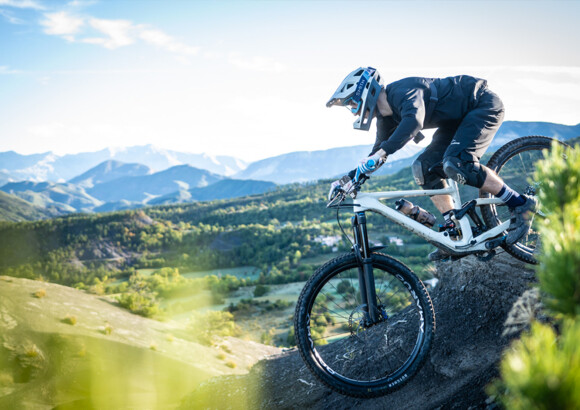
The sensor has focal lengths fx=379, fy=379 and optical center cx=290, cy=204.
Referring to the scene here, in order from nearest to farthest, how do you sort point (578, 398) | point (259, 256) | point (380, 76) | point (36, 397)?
point (578, 398)
point (380, 76)
point (36, 397)
point (259, 256)

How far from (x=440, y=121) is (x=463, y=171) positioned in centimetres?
101

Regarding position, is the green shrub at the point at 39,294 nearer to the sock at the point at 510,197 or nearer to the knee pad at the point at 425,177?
the knee pad at the point at 425,177

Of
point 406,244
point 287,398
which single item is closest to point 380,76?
point 287,398

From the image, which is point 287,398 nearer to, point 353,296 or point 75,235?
point 353,296

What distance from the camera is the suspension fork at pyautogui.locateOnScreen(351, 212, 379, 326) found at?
4957 mm

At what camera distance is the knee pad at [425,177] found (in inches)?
234

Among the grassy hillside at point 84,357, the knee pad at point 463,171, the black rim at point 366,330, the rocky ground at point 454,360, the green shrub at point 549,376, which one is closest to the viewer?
the green shrub at point 549,376

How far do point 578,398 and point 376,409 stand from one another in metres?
4.42

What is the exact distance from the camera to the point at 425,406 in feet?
15.3

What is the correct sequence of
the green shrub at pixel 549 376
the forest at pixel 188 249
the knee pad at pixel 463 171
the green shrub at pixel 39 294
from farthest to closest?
the forest at pixel 188 249 → the green shrub at pixel 39 294 → the knee pad at pixel 463 171 → the green shrub at pixel 549 376

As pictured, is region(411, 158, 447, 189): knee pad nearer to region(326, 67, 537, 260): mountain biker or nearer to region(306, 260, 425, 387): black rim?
region(326, 67, 537, 260): mountain biker

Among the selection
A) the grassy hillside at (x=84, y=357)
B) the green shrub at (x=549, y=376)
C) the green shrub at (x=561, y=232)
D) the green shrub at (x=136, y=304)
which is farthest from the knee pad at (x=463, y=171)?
the green shrub at (x=136, y=304)

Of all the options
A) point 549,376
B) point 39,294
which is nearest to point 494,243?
point 549,376

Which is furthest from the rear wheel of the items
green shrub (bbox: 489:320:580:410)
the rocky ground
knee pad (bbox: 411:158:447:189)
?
green shrub (bbox: 489:320:580:410)
